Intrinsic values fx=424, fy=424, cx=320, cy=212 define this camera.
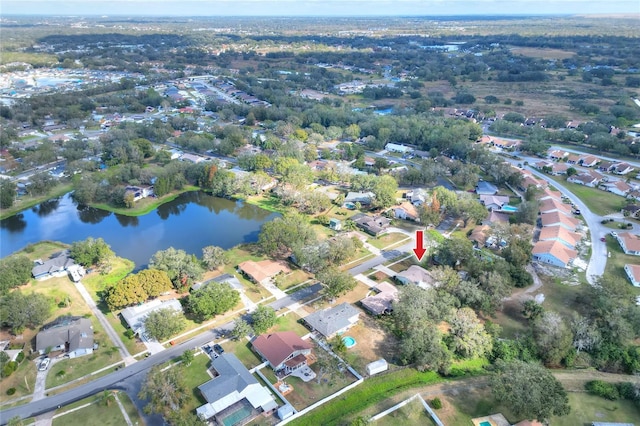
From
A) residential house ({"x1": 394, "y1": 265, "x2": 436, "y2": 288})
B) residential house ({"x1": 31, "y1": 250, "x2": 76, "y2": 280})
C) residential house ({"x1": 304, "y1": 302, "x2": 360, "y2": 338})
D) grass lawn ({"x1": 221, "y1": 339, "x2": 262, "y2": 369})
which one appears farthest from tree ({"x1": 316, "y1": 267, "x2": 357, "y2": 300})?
residential house ({"x1": 31, "y1": 250, "x2": 76, "y2": 280})

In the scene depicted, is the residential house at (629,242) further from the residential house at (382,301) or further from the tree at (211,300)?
the tree at (211,300)

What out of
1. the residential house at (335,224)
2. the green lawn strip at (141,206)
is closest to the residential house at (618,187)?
the residential house at (335,224)

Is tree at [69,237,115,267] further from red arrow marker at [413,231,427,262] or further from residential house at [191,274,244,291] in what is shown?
red arrow marker at [413,231,427,262]

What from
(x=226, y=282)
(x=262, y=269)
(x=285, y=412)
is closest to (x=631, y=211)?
(x=262, y=269)

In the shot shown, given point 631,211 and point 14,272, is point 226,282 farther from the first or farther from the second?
point 631,211

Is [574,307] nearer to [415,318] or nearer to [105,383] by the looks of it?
[415,318]
